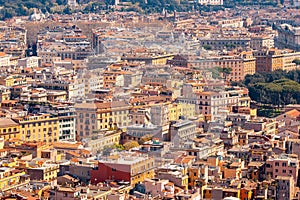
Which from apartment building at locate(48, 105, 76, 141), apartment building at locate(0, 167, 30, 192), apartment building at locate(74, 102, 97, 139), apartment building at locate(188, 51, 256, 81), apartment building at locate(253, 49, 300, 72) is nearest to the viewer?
apartment building at locate(0, 167, 30, 192)

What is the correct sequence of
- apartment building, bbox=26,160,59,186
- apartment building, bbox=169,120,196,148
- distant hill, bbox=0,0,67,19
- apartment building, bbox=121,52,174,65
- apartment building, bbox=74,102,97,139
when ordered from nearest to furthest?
apartment building, bbox=26,160,59,186, apartment building, bbox=169,120,196,148, apartment building, bbox=74,102,97,139, apartment building, bbox=121,52,174,65, distant hill, bbox=0,0,67,19

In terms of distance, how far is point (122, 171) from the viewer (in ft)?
86.1

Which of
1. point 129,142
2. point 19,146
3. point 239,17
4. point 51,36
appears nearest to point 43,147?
point 19,146

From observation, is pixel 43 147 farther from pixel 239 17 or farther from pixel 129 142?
pixel 239 17

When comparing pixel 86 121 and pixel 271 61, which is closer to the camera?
pixel 86 121

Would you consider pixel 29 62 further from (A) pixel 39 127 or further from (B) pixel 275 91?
(A) pixel 39 127

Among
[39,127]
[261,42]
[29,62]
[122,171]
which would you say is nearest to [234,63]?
[29,62]

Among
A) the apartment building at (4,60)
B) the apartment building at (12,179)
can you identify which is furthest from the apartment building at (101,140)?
the apartment building at (4,60)

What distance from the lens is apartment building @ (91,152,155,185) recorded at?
86.1 ft

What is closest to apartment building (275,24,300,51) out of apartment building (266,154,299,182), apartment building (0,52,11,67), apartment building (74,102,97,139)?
apartment building (0,52,11,67)

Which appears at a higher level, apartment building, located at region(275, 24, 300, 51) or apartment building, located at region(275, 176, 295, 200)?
apartment building, located at region(275, 176, 295, 200)

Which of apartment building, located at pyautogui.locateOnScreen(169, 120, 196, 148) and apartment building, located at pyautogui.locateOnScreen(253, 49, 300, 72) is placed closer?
apartment building, located at pyautogui.locateOnScreen(169, 120, 196, 148)

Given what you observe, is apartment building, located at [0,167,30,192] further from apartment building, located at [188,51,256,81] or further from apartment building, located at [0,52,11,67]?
apartment building, located at [0,52,11,67]

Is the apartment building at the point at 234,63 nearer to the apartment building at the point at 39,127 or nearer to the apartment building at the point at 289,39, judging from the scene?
the apartment building at the point at 289,39
